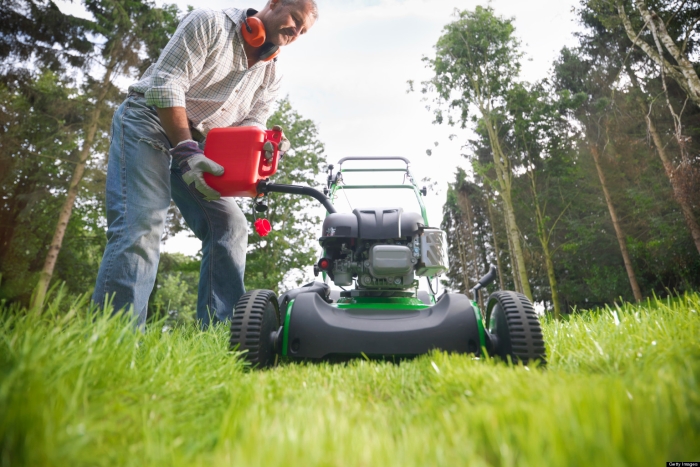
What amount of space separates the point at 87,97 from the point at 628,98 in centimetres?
1421

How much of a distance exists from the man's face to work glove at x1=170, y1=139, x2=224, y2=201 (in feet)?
2.67

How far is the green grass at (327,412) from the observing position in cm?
66

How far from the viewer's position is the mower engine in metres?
2.21

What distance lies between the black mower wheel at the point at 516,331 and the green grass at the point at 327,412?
A: 0.16 m

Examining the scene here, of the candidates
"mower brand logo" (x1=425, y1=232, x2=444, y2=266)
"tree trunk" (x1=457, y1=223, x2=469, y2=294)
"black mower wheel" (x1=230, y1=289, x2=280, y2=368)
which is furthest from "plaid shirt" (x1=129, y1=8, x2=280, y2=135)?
"tree trunk" (x1=457, y1=223, x2=469, y2=294)

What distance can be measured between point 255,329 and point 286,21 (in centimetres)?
165

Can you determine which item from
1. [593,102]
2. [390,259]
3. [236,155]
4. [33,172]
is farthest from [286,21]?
[593,102]

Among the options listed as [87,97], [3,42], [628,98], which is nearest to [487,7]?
[628,98]

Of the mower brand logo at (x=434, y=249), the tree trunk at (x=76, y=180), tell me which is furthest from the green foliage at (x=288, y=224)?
the mower brand logo at (x=434, y=249)

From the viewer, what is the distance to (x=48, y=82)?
44.4ft

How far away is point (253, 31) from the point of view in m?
2.42

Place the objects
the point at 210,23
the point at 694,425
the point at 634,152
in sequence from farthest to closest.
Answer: the point at 634,152, the point at 210,23, the point at 694,425

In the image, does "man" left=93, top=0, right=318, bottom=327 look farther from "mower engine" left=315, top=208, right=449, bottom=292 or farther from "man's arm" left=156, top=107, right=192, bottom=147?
"mower engine" left=315, top=208, right=449, bottom=292

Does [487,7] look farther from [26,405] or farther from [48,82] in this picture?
[26,405]
